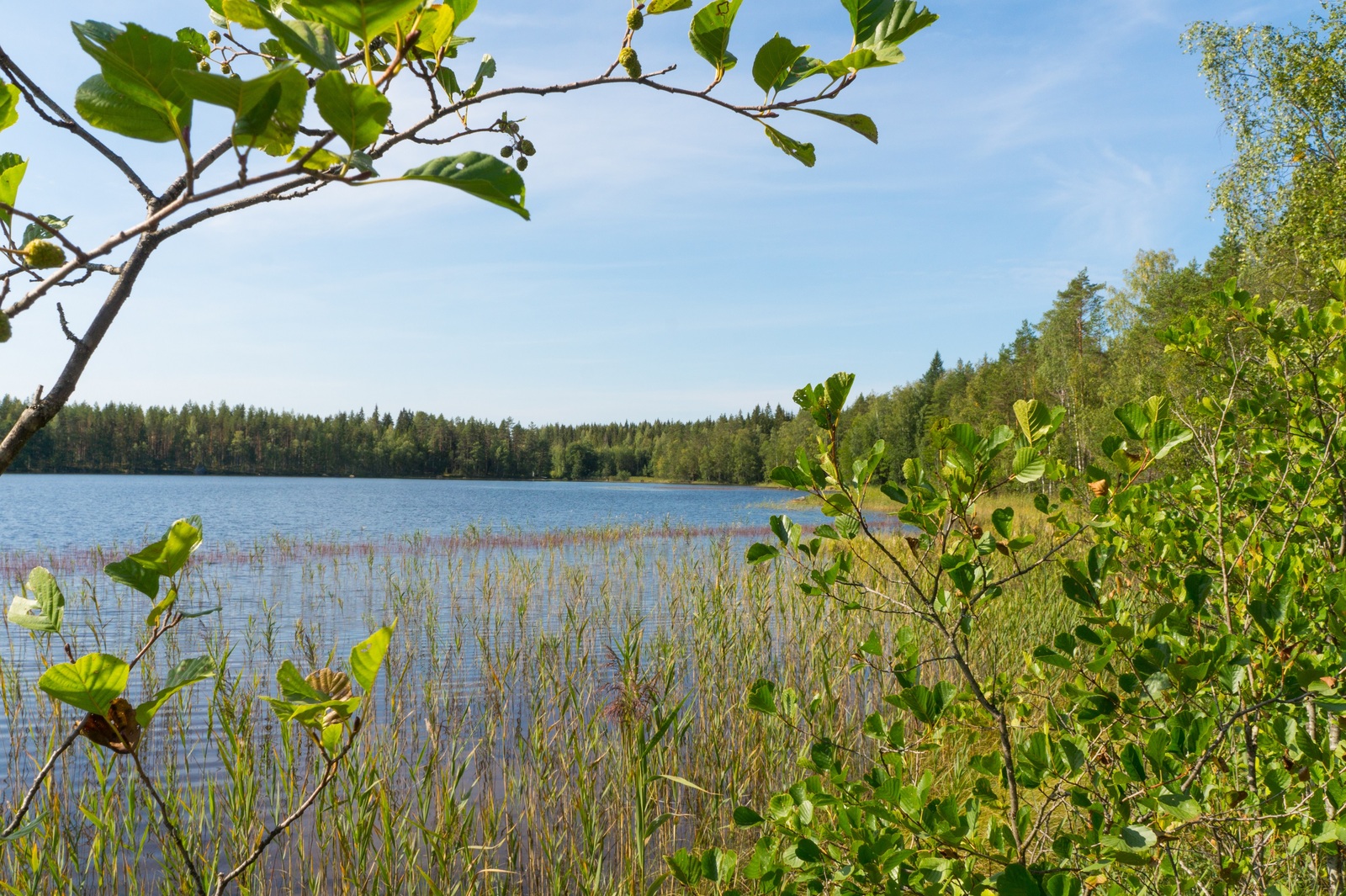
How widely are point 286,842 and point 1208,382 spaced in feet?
12.7

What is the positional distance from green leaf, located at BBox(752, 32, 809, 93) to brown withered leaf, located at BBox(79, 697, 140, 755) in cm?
76

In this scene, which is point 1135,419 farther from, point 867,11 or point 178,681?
point 178,681

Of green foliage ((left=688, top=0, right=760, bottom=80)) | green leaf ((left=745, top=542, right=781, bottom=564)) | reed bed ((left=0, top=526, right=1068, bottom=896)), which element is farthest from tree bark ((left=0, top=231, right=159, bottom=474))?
green leaf ((left=745, top=542, right=781, bottom=564))

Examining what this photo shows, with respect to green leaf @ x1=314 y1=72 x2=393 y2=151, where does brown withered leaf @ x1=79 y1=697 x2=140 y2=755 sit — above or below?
below

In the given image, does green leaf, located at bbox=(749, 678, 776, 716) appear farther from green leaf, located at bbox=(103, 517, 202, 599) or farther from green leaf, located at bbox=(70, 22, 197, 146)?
green leaf, located at bbox=(70, 22, 197, 146)

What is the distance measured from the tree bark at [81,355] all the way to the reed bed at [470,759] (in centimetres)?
88

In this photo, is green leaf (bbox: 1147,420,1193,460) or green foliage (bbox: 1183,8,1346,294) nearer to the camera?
green leaf (bbox: 1147,420,1193,460)

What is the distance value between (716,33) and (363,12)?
405 millimetres

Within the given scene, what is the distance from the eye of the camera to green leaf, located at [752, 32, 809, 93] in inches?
28.3

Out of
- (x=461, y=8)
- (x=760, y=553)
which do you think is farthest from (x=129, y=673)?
(x=760, y=553)

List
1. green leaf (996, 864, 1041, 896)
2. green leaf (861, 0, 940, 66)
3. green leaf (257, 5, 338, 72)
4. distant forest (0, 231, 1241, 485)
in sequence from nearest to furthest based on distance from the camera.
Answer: green leaf (257, 5, 338, 72) → green leaf (861, 0, 940, 66) → green leaf (996, 864, 1041, 896) → distant forest (0, 231, 1241, 485)

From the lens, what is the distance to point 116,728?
0.64 meters

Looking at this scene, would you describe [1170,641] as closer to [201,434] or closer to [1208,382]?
[1208,382]

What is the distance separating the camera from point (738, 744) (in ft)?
11.8
